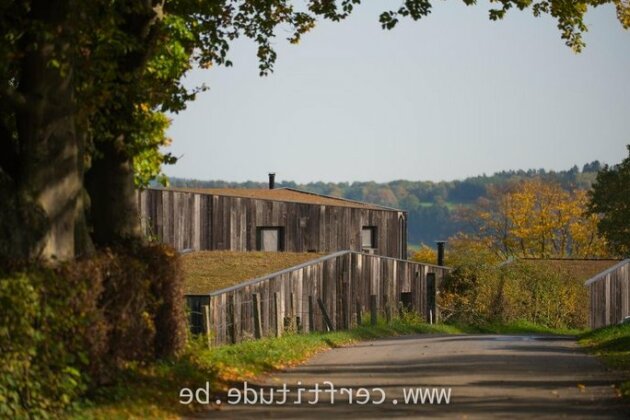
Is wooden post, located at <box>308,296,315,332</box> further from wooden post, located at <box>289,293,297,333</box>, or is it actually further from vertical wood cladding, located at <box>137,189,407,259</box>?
vertical wood cladding, located at <box>137,189,407,259</box>

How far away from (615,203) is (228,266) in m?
34.7

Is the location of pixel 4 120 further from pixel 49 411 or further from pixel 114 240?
pixel 49 411

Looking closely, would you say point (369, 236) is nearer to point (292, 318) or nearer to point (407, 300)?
point (407, 300)

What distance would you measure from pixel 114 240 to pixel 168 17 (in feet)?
13.1

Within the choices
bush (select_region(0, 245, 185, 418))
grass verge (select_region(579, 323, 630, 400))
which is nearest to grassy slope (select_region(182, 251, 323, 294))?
grass verge (select_region(579, 323, 630, 400))

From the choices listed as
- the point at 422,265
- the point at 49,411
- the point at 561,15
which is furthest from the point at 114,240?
the point at 422,265

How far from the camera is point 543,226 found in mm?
101250

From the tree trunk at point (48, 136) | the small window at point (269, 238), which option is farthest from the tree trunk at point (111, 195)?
the small window at point (269, 238)

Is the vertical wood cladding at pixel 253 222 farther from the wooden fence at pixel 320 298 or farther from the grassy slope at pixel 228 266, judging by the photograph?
the wooden fence at pixel 320 298

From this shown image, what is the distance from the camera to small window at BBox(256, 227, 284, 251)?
52656 mm

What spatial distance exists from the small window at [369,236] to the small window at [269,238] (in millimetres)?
6427

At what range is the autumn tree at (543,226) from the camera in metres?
101

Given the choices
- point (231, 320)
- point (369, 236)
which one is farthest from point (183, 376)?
point (369, 236)

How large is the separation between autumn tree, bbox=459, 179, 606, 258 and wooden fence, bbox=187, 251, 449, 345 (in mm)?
47631
